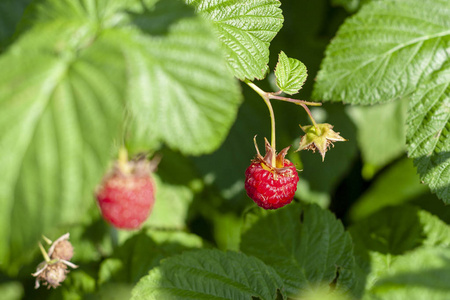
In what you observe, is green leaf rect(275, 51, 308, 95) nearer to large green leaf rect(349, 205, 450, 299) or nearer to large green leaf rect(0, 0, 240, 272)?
large green leaf rect(0, 0, 240, 272)

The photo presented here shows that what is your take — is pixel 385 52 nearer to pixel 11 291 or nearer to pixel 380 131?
pixel 380 131

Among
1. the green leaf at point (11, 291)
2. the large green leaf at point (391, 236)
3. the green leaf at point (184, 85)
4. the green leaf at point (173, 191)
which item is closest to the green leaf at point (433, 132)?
the large green leaf at point (391, 236)

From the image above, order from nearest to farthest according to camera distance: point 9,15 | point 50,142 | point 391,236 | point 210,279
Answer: point 50,142, point 9,15, point 210,279, point 391,236

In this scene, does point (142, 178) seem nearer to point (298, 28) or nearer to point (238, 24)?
point (238, 24)

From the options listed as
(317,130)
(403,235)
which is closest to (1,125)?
A: (317,130)

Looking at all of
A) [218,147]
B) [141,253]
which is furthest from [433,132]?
[141,253]

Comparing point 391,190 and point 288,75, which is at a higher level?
point 288,75

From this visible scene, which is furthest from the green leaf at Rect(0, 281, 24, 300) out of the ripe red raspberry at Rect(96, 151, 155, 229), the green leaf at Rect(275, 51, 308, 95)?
the green leaf at Rect(275, 51, 308, 95)
